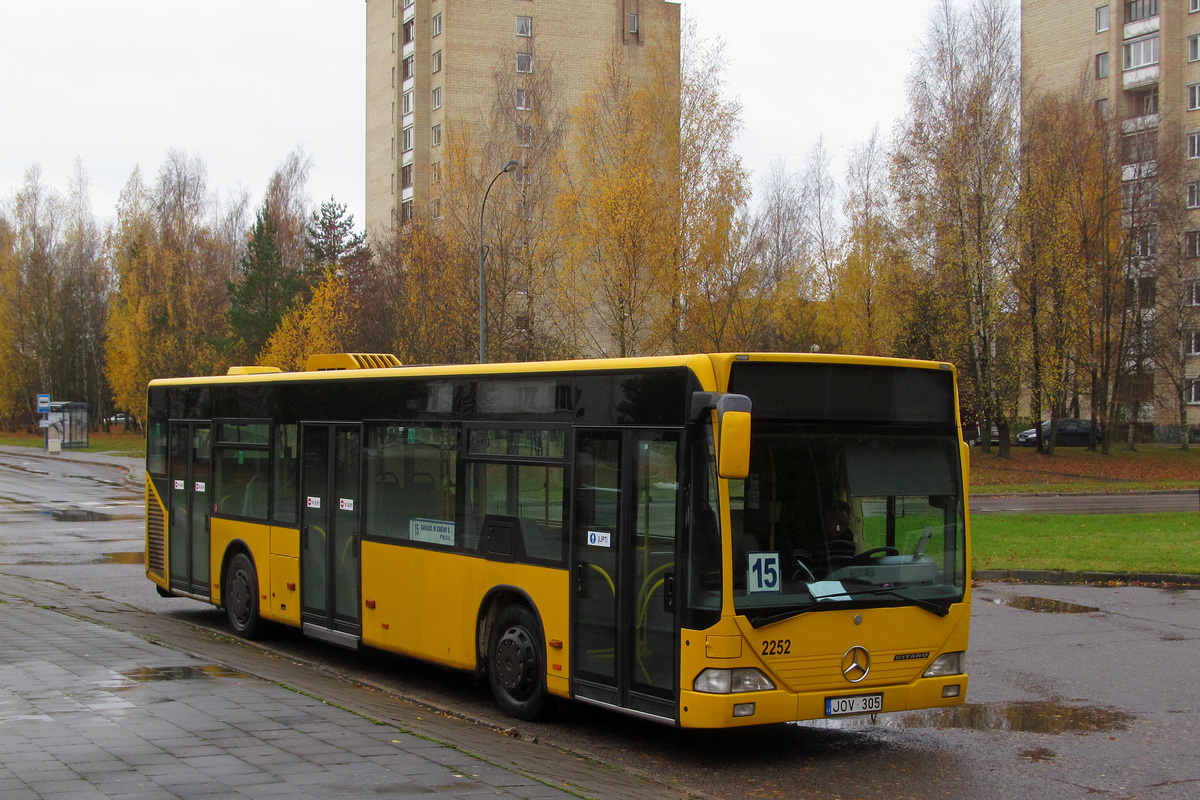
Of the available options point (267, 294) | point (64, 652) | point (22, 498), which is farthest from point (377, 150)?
point (64, 652)

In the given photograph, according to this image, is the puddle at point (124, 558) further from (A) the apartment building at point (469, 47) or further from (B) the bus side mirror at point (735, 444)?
(A) the apartment building at point (469, 47)

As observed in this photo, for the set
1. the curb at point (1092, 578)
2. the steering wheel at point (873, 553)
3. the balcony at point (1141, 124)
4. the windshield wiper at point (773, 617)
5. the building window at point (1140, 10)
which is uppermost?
the building window at point (1140, 10)

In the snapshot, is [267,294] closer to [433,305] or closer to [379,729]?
[433,305]

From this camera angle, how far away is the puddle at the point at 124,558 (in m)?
19.0

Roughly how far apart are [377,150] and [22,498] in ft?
177

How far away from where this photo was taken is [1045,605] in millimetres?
14336

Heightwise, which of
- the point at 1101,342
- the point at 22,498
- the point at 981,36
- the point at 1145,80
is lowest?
the point at 22,498

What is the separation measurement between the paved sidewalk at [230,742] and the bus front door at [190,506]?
3456 mm

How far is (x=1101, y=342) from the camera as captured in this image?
49.9 meters

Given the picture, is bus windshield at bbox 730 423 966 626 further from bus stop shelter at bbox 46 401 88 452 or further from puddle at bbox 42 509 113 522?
bus stop shelter at bbox 46 401 88 452

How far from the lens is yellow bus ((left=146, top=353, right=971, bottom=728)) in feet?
23.5

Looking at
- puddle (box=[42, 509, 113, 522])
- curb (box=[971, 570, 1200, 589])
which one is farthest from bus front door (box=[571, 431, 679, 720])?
puddle (box=[42, 509, 113, 522])

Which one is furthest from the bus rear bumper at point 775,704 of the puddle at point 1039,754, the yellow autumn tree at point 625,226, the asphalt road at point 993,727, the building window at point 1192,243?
the building window at point 1192,243

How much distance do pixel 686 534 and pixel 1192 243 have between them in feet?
206
